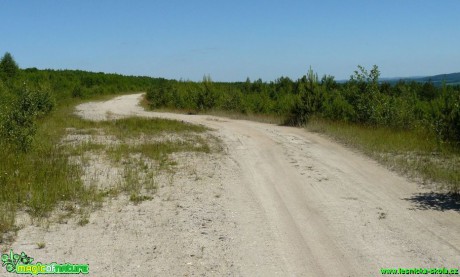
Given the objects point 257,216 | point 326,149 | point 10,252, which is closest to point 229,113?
point 326,149

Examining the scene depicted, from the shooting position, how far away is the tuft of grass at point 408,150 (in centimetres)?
943

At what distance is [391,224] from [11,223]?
6.07m

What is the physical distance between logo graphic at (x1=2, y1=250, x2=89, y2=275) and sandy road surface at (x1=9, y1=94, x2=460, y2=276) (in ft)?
0.70

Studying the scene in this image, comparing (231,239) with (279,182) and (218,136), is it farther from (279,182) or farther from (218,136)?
(218,136)

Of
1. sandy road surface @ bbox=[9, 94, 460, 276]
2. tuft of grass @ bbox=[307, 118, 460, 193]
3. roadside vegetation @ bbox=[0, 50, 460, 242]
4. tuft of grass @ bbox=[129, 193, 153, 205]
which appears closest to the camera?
sandy road surface @ bbox=[9, 94, 460, 276]

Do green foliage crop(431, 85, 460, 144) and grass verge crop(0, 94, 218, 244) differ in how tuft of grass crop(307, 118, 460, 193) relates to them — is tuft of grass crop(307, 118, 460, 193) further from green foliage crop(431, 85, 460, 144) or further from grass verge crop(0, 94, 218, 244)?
grass verge crop(0, 94, 218, 244)

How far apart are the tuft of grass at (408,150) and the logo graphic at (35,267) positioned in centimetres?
738

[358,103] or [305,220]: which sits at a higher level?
[358,103]

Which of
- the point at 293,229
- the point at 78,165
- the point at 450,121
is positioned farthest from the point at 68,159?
the point at 450,121

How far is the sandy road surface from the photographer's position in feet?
16.6

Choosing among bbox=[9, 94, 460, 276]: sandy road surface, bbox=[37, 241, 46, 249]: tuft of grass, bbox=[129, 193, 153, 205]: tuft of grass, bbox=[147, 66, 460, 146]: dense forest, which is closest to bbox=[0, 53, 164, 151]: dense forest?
bbox=[129, 193, 153, 205]: tuft of grass

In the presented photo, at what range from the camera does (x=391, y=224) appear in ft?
21.0

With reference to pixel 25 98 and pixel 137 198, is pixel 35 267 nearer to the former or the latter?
pixel 137 198

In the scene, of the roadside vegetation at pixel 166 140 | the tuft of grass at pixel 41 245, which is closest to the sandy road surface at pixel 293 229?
the tuft of grass at pixel 41 245
